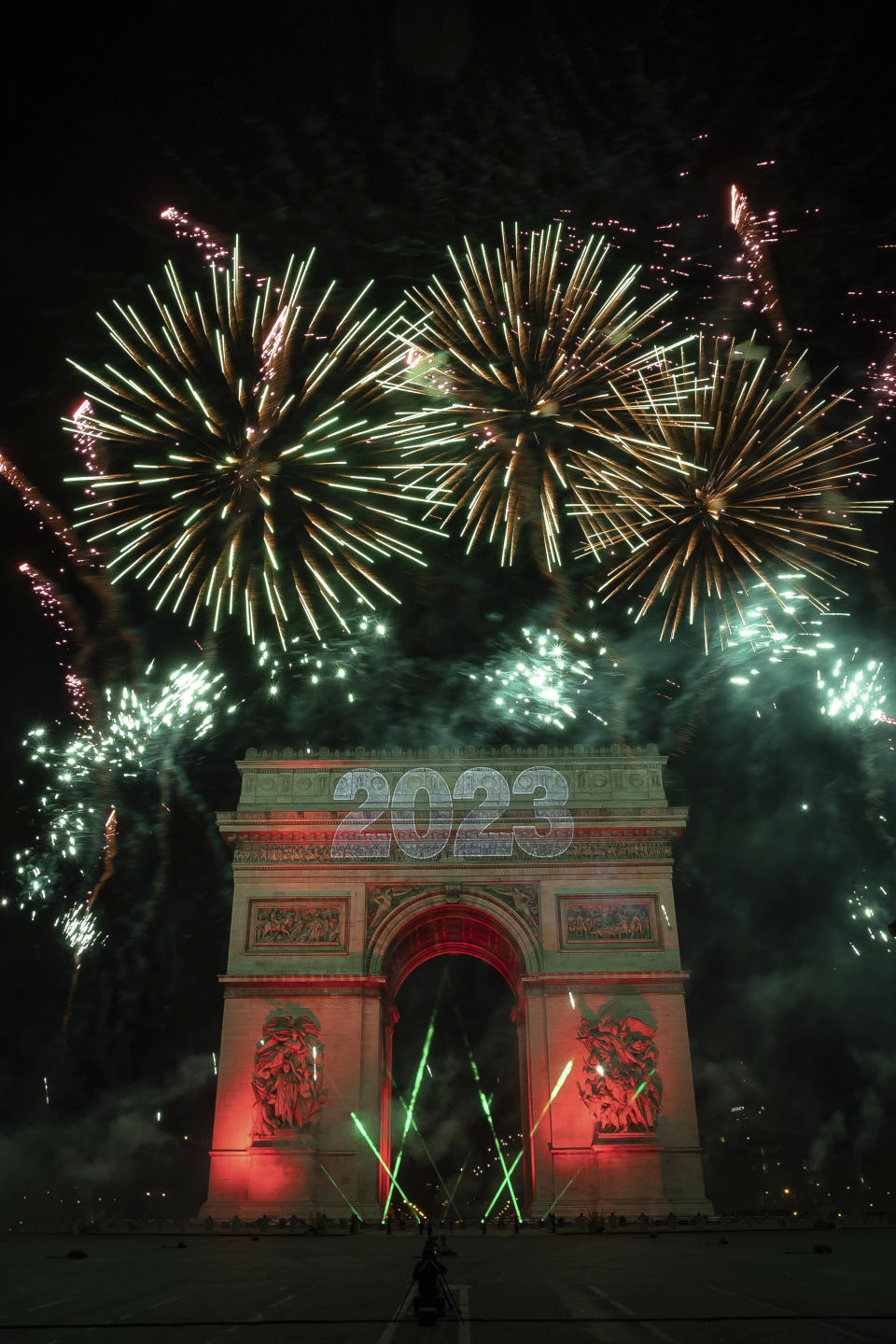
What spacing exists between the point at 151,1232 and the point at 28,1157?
1386cm

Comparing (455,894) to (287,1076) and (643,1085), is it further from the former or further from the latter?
(643,1085)

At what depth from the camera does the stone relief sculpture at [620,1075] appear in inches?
1312

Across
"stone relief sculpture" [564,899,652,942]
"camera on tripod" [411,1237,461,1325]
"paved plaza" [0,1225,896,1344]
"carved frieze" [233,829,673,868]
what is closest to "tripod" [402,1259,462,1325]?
"camera on tripod" [411,1237,461,1325]

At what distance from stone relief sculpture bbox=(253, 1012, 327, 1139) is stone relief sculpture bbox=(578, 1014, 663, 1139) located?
349 inches

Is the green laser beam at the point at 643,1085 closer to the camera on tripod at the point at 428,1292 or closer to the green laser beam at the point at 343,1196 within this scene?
the green laser beam at the point at 343,1196

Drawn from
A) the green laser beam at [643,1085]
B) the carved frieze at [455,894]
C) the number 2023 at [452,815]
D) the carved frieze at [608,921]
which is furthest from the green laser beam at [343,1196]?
the carved frieze at [608,921]

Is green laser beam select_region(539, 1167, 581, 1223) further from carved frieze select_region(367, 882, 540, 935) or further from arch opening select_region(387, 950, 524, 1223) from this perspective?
arch opening select_region(387, 950, 524, 1223)

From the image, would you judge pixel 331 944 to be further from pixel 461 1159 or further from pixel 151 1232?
pixel 461 1159

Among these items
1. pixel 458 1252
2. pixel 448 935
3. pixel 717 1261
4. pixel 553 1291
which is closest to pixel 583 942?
pixel 448 935

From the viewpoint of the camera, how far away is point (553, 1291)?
45.8 ft

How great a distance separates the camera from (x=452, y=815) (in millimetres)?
37750

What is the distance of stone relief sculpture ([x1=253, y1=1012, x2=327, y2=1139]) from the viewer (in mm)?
33531

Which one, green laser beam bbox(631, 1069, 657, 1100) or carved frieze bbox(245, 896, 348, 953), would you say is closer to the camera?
green laser beam bbox(631, 1069, 657, 1100)

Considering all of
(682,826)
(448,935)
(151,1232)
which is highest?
(682,826)
